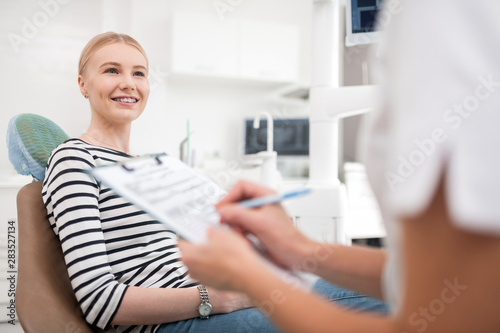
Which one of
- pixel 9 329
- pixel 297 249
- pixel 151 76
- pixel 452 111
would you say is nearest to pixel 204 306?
pixel 297 249

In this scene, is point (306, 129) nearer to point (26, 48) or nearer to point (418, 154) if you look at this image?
point (26, 48)

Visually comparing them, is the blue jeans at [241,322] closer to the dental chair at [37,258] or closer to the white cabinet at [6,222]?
the dental chair at [37,258]

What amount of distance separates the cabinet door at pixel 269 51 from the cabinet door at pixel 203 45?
0.09 m

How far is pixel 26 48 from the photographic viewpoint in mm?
2855

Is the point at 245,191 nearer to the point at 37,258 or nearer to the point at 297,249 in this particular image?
the point at 297,249

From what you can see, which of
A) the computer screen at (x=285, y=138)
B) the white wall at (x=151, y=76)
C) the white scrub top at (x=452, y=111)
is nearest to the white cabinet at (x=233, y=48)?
the white wall at (x=151, y=76)

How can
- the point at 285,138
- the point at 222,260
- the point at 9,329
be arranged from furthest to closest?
the point at 285,138
the point at 9,329
the point at 222,260

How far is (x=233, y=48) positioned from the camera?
10.6 feet

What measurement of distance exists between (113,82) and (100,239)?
1.56ft

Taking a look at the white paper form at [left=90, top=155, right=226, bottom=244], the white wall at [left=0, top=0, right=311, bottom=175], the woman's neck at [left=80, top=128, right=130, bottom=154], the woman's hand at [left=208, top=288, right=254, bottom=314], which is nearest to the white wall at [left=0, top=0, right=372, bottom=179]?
the white wall at [left=0, top=0, right=311, bottom=175]

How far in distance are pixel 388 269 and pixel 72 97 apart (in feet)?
9.56

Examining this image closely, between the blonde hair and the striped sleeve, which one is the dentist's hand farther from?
the blonde hair

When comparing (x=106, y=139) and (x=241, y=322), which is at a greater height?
(x=106, y=139)

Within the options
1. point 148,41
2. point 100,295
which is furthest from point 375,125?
point 148,41
